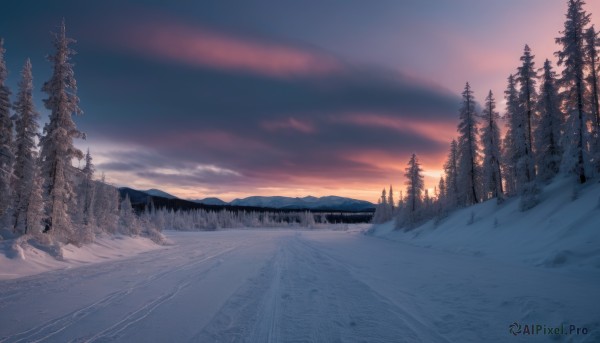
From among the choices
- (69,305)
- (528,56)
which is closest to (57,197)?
(69,305)

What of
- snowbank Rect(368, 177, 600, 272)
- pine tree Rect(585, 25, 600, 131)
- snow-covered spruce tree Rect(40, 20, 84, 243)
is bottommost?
snowbank Rect(368, 177, 600, 272)

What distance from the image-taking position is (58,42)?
22.9 metres

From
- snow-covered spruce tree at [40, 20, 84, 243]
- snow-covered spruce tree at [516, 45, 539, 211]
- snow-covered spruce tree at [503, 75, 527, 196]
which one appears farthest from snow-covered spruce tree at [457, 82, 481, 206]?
snow-covered spruce tree at [40, 20, 84, 243]

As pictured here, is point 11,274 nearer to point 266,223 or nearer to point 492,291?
point 492,291

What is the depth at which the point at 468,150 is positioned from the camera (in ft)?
147

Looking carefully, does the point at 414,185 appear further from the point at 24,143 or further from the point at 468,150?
the point at 24,143

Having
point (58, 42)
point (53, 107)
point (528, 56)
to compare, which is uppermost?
point (528, 56)

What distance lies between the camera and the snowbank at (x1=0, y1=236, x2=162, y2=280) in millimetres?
14965

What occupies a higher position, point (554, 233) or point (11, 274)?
point (554, 233)

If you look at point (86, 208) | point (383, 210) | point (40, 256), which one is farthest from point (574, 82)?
point (383, 210)

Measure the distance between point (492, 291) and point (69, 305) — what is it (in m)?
11.4

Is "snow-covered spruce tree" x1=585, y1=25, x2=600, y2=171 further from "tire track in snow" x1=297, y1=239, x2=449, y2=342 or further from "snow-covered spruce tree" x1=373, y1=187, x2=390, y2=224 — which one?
"snow-covered spruce tree" x1=373, y1=187, x2=390, y2=224

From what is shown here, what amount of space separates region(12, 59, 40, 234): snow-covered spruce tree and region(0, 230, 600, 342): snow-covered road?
56.0ft

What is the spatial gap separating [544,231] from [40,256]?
27.1 metres
